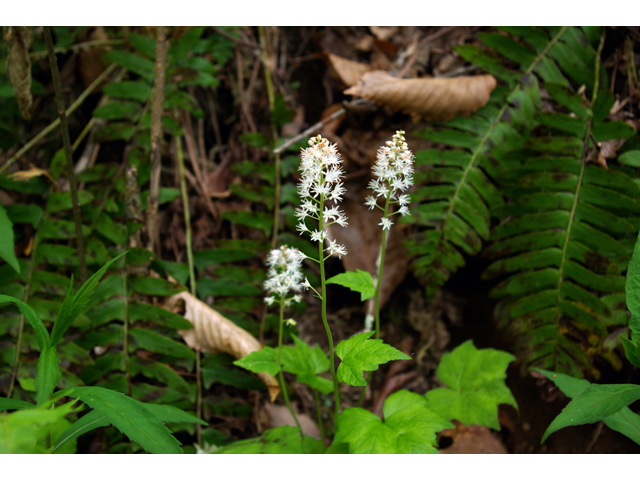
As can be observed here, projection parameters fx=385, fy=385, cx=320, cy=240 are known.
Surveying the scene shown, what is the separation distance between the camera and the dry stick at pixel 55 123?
2540 mm

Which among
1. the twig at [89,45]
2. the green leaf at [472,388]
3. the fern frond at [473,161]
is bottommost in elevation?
the green leaf at [472,388]

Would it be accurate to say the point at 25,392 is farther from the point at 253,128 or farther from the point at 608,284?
the point at 608,284

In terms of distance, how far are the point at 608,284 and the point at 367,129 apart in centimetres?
170

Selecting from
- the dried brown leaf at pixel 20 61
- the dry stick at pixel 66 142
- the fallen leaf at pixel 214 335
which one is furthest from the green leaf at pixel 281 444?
the dried brown leaf at pixel 20 61

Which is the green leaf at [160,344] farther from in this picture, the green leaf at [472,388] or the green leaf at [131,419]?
the green leaf at [472,388]

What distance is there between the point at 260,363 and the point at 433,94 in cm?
187

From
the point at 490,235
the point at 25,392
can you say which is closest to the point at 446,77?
the point at 490,235

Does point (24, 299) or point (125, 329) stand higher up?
point (24, 299)

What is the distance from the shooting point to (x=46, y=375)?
3.67 feet

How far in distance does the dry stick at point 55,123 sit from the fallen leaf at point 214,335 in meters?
1.57

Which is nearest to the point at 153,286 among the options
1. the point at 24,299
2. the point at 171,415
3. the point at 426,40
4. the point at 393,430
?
the point at 24,299

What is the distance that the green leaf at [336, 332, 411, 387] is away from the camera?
1.26 metres

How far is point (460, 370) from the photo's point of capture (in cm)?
203

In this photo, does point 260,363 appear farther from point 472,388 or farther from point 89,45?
point 89,45
